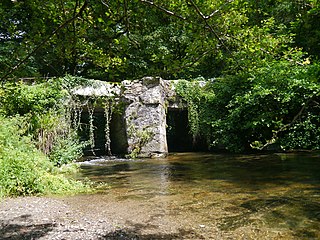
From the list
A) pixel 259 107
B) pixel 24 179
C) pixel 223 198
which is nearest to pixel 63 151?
pixel 24 179

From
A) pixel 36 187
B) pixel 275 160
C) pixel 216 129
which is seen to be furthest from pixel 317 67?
pixel 216 129

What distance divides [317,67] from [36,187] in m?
4.88

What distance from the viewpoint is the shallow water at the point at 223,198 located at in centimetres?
380

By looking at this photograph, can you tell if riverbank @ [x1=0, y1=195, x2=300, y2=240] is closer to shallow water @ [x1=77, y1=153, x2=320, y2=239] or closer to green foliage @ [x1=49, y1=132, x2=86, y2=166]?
shallow water @ [x1=77, y1=153, x2=320, y2=239]

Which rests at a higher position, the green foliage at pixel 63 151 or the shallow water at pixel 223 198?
the green foliage at pixel 63 151

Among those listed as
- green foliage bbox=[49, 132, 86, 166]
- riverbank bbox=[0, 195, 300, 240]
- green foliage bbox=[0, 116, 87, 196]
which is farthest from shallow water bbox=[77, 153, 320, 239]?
green foliage bbox=[49, 132, 86, 166]

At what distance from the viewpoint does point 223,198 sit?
17.0ft

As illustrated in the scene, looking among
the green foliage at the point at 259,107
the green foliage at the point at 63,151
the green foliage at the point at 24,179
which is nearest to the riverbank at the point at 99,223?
the green foliage at the point at 24,179

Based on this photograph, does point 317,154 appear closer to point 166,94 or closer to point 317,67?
point 166,94

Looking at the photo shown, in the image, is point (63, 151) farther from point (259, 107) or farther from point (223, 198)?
point (259, 107)

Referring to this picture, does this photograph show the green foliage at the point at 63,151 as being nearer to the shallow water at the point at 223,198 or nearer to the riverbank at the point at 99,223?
the shallow water at the point at 223,198

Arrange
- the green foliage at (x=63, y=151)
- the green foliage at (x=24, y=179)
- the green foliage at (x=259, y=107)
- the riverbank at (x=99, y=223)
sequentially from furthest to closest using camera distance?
the green foliage at (x=259, y=107), the green foliage at (x=63, y=151), the green foliage at (x=24, y=179), the riverbank at (x=99, y=223)

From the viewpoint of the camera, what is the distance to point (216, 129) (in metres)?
12.5

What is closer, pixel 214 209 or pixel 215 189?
pixel 214 209
